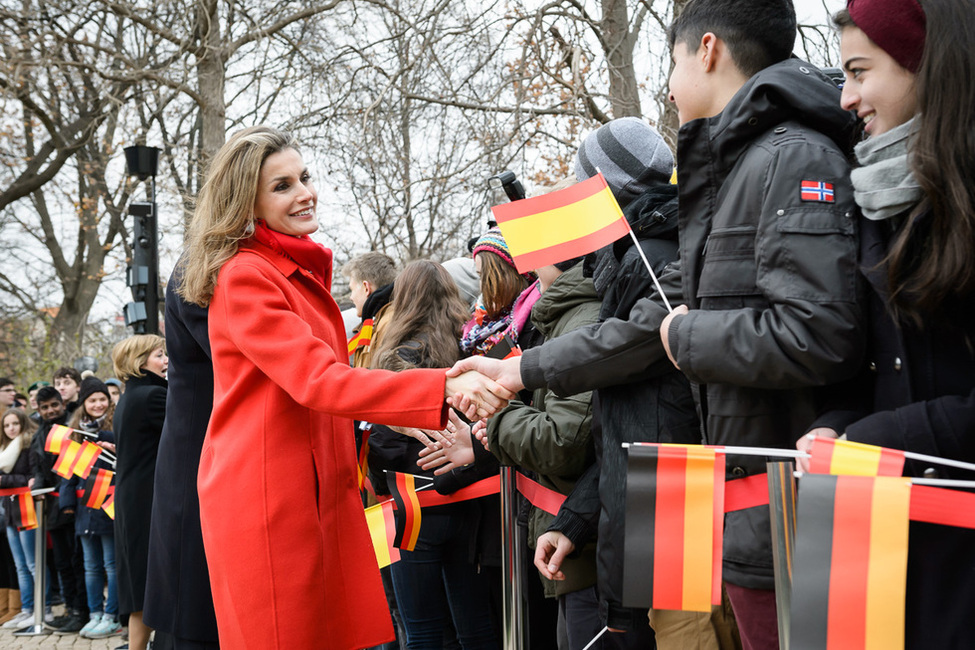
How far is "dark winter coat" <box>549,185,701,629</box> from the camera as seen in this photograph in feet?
8.69

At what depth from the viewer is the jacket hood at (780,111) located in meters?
2.13

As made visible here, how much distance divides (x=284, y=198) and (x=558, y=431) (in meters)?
1.15

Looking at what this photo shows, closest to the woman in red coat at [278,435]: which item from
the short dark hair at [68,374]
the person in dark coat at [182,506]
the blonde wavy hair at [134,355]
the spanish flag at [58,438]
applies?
the person in dark coat at [182,506]

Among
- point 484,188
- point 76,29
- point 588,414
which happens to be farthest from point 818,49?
point 76,29

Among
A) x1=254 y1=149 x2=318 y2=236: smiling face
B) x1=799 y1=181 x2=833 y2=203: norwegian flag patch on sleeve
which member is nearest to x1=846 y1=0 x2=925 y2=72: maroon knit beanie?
x1=799 y1=181 x2=833 y2=203: norwegian flag patch on sleeve

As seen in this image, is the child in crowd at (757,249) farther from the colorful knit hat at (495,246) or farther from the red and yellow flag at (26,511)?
the red and yellow flag at (26,511)

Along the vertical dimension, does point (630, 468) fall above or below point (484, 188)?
below

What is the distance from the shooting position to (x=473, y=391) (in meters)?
2.94

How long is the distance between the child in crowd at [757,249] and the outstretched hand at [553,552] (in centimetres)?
84

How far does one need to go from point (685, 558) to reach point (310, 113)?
1060cm

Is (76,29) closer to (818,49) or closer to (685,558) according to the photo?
(818,49)

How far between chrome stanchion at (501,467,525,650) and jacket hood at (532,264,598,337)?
0.66 m

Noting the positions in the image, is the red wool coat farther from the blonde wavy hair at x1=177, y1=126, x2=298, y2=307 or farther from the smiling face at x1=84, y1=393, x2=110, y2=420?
the smiling face at x1=84, y1=393, x2=110, y2=420

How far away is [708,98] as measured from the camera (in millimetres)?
2469
